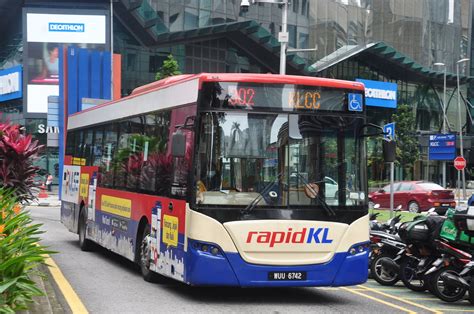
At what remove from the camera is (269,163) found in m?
9.09

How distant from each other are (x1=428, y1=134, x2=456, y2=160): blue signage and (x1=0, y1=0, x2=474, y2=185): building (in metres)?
14.8

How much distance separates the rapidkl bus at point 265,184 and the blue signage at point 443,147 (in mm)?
37152

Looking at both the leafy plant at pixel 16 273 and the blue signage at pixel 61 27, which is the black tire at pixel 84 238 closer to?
the leafy plant at pixel 16 273

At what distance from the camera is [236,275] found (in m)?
8.98

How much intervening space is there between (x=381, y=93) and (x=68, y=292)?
63359 mm

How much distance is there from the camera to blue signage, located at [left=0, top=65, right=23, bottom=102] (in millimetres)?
57206

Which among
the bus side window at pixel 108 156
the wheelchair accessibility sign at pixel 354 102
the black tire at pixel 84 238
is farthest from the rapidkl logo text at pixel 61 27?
the wheelchair accessibility sign at pixel 354 102

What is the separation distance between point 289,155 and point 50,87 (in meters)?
49.1

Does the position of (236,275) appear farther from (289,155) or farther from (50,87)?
(50,87)

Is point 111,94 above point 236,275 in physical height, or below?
above

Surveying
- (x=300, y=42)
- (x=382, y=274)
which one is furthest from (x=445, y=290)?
(x=300, y=42)

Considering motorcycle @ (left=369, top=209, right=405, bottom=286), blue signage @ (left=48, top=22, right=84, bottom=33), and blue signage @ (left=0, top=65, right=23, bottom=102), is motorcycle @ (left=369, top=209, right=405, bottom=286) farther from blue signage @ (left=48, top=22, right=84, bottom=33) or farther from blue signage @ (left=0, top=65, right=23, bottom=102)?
blue signage @ (left=0, top=65, right=23, bottom=102)

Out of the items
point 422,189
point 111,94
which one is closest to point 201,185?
point 422,189

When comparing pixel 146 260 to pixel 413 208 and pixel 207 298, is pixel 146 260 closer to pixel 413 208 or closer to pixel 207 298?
pixel 207 298
